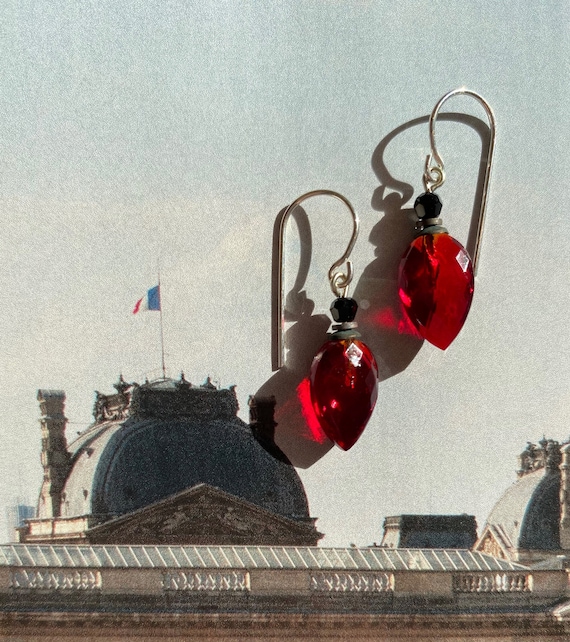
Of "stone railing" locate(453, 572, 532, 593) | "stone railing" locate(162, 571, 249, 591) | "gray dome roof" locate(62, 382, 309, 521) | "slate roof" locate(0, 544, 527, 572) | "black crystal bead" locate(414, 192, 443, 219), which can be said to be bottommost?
"stone railing" locate(453, 572, 532, 593)

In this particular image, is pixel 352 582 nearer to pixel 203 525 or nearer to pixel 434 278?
pixel 203 525

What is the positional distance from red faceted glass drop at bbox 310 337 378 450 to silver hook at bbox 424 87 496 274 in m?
0.30

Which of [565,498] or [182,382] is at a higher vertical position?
[182,382]

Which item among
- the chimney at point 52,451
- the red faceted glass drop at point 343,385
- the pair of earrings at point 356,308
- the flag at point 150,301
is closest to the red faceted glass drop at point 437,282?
the pair of earrings at point 356,308

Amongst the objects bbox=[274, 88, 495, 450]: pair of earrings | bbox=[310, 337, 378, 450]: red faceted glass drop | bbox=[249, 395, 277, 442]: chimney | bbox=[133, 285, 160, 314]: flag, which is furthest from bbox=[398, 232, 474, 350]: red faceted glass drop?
bbox=[133, 285, 160, 314]: flag

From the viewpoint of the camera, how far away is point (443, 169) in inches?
63.0

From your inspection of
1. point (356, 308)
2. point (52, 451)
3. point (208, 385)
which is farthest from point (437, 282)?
point (52, 451)

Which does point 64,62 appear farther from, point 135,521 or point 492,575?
point 492,575

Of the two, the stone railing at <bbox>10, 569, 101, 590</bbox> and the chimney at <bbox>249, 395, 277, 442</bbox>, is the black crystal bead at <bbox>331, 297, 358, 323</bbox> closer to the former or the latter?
the chimney at <bbox>249, 395, 277, 442</bbox>

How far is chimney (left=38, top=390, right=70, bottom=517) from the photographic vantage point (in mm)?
1432

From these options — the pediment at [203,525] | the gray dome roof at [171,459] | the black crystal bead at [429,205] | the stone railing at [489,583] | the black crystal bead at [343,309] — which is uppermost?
the black crystal bead at [429,205]

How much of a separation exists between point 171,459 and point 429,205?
0.51 m

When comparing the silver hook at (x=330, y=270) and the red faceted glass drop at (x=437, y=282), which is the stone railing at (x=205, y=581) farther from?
the red faceted glass drop at (x=437, y=282)

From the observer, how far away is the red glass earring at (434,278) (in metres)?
1.46
